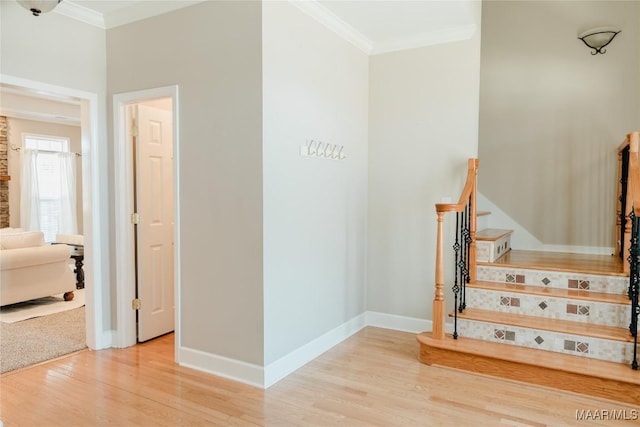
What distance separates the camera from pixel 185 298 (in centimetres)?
325

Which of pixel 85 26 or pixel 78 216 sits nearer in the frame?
pixel 85 26

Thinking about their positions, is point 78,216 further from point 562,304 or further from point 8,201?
point 562,304

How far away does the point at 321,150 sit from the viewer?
351cm

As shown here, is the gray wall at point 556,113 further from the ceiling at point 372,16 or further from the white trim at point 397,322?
the white trim at point 397,322

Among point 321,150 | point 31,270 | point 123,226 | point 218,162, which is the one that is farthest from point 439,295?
point 31,270

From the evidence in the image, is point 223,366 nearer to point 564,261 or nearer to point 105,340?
point 105,340

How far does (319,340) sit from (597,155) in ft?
11.3

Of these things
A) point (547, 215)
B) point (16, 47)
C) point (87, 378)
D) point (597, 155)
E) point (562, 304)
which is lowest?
point (87, 378)

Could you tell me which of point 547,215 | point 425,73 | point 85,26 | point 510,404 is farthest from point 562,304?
point 85,26

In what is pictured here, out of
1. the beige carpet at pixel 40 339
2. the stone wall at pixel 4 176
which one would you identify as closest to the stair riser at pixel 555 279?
the beige carpet at pixel 40 339

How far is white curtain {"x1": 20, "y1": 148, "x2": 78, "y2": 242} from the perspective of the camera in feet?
25.4

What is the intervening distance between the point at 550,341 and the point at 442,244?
100 cm

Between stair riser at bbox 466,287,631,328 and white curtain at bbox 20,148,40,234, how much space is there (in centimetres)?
765

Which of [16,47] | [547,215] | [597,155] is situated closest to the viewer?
[16,47]
